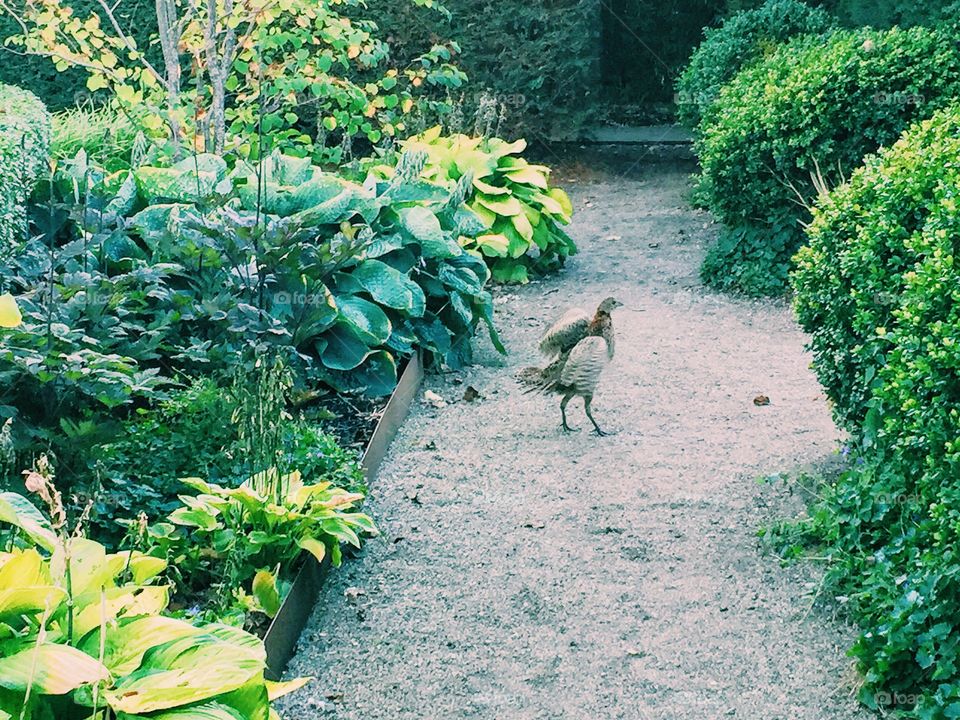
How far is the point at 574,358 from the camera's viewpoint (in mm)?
5477

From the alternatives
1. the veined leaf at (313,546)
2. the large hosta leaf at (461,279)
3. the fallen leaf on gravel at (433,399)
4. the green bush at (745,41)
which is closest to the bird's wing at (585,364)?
the fallen leaf on gravel at (433,399)

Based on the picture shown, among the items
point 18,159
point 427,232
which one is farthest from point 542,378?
point 18,159

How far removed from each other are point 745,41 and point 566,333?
4857 mm

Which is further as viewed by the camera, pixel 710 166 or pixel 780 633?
pixel 710 166

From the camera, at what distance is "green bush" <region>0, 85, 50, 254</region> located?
529 cm

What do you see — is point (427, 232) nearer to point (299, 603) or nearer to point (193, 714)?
point (299, 603)

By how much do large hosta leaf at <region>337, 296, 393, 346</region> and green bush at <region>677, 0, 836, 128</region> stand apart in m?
4.71

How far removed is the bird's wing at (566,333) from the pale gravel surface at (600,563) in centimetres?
32

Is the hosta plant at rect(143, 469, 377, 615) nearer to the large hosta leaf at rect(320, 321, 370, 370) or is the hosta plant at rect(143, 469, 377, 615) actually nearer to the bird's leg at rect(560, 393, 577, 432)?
the large hosta leaf at rect(320, 321, 370, 370)

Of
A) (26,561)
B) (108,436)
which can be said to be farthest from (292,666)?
(26,561)

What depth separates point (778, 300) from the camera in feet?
24.9

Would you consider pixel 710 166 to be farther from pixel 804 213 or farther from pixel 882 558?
pixel 882 558

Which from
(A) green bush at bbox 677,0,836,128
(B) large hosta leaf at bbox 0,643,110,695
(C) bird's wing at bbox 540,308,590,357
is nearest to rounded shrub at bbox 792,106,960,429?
(C) bird's wing at bbox 540,308,590,357

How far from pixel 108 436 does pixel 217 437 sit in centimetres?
66
